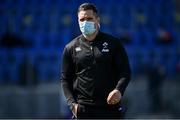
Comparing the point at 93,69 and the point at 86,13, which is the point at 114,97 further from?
the point at 86,13

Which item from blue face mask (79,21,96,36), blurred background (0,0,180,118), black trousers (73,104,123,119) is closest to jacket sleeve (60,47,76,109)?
black trousers (73,104,123,119)

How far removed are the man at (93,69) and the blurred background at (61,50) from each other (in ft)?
21.1

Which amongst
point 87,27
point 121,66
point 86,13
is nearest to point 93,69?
point 121,66

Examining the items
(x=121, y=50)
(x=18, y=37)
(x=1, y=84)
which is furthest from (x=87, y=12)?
(x=18, y=37)

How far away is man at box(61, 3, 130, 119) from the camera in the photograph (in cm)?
547

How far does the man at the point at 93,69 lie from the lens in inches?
215

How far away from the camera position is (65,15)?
1513 centimetres

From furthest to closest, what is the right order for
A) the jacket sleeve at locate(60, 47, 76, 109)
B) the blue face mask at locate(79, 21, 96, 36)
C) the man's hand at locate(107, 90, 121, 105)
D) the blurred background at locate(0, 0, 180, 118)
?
1. the blurred background at locate(0, 0, 180, 118)
2. the jacket sleeve at locate(60, 47, 76, 109)
3. the blue face mask at locate(79, 21, 96, 36)
4. the man's hand at locate(107, 90, 121, 105)

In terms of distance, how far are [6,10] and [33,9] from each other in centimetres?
71

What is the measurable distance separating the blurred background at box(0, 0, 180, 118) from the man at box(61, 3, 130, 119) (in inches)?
253

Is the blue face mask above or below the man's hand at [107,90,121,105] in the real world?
above

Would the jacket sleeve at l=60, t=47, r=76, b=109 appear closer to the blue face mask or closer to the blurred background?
the blue face mask

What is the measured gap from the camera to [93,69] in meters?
5.46

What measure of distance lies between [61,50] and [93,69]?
8.69 meters
